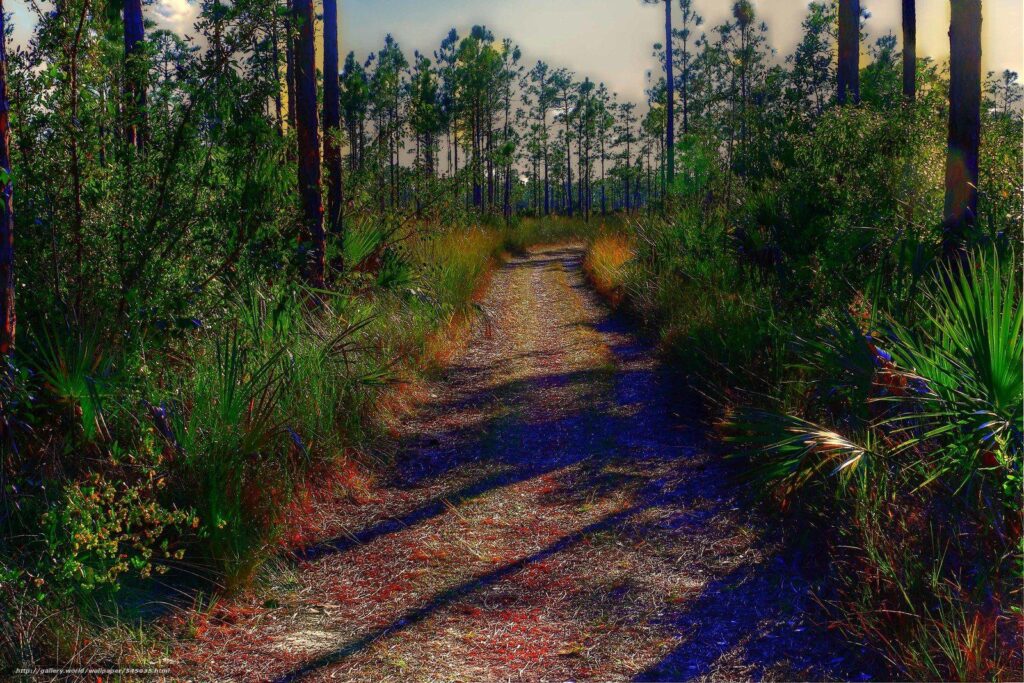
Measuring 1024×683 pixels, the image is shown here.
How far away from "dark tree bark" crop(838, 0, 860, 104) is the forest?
6.01 meters

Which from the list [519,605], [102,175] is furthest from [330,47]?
[519,605]

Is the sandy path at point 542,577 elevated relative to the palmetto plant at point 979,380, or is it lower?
lower

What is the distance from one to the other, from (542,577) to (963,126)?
17.0ft

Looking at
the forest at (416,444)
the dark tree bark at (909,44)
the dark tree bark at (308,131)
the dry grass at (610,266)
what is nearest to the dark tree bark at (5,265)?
the forest at (416,444)

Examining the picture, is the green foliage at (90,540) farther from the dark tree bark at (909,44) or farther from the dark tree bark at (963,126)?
the dark tree bark at (909,44)

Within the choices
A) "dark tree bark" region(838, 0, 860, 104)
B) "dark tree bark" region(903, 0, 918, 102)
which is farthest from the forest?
A: "dark tree bark" region(903, 0, 918, 102)

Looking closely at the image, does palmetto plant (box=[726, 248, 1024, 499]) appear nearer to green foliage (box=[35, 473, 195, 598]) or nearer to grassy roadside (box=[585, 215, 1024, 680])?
grassy roadside (box=[585, 215, 1024, 680])

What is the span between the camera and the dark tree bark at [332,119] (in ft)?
33.0

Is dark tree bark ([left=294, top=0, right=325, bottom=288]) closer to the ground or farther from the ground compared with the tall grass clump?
farther from the ground

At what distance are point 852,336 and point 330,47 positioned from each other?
33.9 ft

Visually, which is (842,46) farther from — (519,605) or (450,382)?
(519,605)

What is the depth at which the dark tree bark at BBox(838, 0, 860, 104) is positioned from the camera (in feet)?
46.1

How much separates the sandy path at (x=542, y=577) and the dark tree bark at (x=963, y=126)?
258 centimetres

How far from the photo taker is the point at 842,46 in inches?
567
